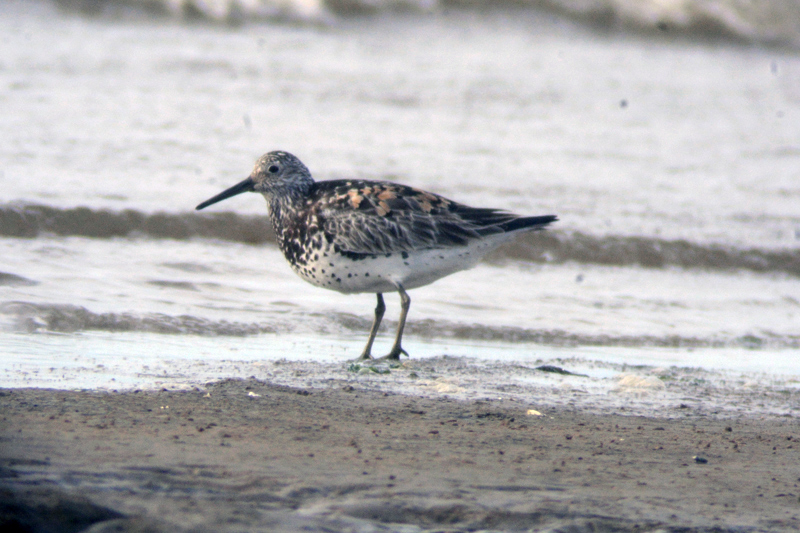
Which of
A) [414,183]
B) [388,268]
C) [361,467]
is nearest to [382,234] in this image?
[388,268]

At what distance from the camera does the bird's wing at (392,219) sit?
17.1 ft

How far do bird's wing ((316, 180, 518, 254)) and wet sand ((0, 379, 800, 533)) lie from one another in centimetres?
152

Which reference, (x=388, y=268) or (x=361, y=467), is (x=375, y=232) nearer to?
(x=388, y=268)

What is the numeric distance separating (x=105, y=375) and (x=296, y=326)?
191 centimetres

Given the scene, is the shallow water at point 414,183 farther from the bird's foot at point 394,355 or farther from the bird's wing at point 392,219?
the bird's wing at point 392,219

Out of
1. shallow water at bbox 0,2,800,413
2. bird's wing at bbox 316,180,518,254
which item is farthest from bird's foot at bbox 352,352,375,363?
bird's wing at bbox 316,180,518,254

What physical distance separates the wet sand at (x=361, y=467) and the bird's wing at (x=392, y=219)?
152cm

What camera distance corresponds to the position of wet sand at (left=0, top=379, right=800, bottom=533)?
2.36 metres

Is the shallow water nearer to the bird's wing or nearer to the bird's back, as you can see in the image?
the bird's back

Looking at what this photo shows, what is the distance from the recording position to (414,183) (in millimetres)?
10188

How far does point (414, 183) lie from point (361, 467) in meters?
7.56

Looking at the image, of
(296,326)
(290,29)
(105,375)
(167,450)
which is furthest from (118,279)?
(290,29)

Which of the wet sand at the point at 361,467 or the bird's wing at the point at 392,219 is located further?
the bird's wing at the point at 392,219

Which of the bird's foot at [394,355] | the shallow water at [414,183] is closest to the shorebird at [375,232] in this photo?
the bird's foot at [394,355]
